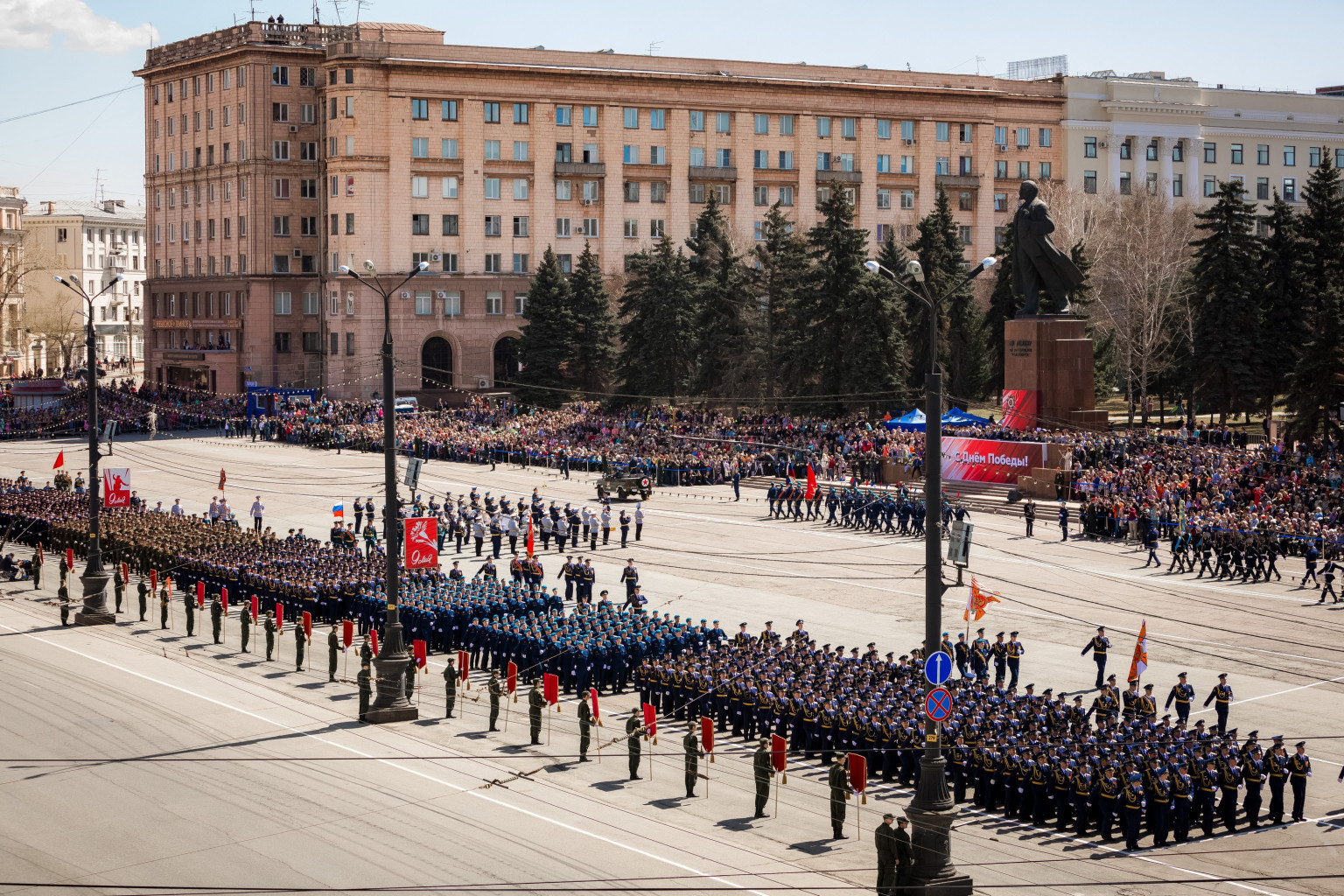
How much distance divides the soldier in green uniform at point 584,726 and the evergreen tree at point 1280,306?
40.3 m

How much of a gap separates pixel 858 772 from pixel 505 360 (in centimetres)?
6727

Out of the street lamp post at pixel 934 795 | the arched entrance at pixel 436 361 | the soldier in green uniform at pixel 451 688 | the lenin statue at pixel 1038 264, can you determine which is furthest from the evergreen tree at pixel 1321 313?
the arched entrance at pixel 436 361

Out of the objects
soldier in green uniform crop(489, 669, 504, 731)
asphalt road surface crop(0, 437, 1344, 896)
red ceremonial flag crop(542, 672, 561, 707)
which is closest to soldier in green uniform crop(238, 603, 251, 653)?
asphalt road surface crop(0, 437, 1344, 896)

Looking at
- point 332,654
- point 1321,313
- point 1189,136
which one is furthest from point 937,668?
point 1189,136

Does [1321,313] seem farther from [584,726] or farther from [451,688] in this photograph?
[584,726]

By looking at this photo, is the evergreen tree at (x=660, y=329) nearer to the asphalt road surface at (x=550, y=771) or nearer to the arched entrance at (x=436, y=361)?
the arched entrance at (x=436, y=361)

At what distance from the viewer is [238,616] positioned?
3388cm

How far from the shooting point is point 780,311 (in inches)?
2650

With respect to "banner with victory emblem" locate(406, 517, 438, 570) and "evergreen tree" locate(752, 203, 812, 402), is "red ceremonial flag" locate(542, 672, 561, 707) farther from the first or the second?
"evergreen tree" locate(752, 203, 812, 402)

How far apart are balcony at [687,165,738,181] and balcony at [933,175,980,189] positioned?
1327cm

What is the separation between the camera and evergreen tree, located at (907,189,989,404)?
64938 millimetres

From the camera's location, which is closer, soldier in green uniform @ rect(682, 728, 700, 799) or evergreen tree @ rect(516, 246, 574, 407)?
soldier in green uniform @ rect(682, 728, 700, 799)

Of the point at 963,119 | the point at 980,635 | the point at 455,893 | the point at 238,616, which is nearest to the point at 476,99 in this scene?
the point at 963,119

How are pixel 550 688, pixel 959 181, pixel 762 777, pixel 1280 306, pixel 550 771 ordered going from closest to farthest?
pixel 762 777 → pixel 550 771 → pixel 550 688 → pixel 1280 306 → pixel 959 181
